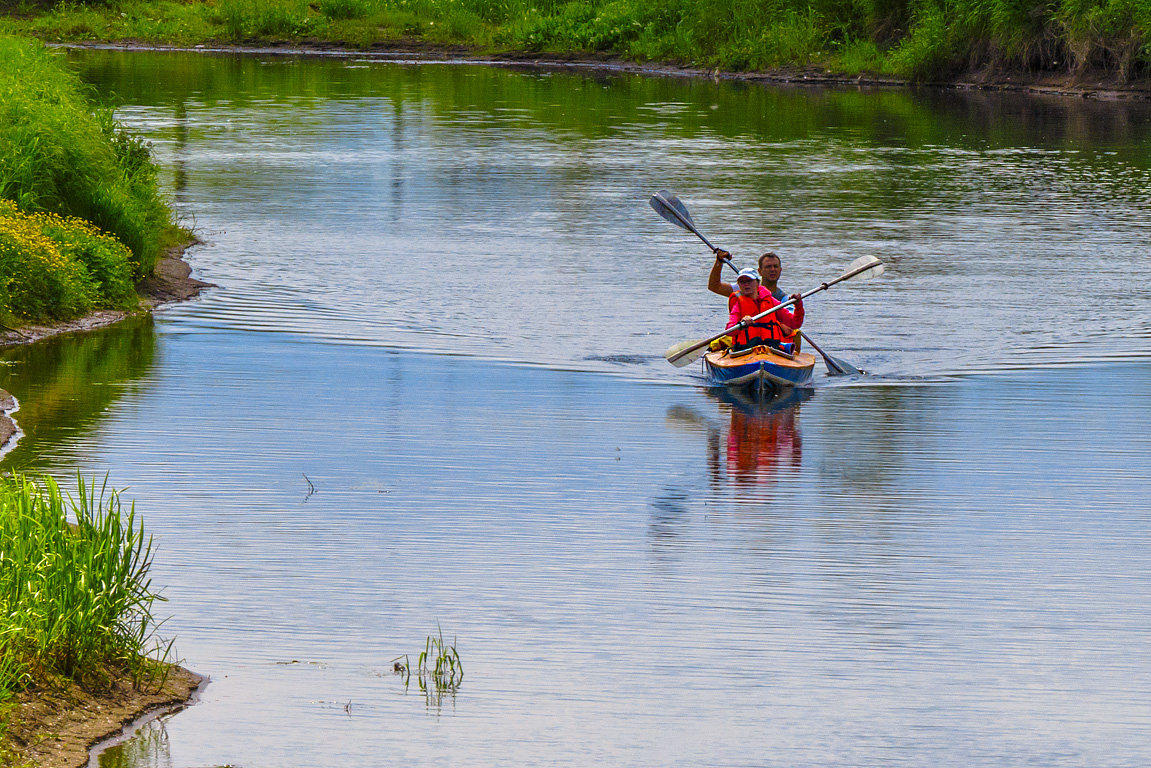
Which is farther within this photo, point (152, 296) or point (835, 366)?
point (152, 296)

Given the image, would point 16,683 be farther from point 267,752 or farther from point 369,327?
point 369,327

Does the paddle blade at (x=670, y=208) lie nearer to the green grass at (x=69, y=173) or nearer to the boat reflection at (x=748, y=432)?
the boat reflection at (x=748, y=432)

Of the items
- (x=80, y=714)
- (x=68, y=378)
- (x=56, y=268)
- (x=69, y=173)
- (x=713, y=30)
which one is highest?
(x=713, y=30)

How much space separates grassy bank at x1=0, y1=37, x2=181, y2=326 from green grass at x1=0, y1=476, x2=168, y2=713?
8578 millimetres

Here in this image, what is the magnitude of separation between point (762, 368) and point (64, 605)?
869 cm

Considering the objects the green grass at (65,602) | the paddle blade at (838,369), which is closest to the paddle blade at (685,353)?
the paddle blade at (838,369)

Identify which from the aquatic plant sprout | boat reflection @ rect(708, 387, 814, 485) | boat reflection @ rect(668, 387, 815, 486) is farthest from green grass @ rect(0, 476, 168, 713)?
boat reflection @ rect(708, 387, 814, 485)

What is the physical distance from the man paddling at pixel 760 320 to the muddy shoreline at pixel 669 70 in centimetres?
3271

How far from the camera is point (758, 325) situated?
1580 centimetres

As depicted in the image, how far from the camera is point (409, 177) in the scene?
2988 centimetres

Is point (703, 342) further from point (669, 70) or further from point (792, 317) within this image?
point (669, 70)

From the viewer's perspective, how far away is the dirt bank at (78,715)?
6.95m

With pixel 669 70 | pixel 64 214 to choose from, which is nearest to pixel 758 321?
pixel 64 214

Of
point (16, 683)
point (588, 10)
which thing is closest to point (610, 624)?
point (16, 683)
